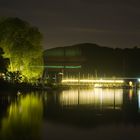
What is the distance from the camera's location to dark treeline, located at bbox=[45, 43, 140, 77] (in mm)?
82188

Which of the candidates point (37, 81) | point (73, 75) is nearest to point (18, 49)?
point (37, 81)

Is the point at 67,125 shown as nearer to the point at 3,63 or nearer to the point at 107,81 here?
the point at 3,63

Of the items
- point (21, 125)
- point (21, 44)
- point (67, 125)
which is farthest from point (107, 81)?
point (21, 125)

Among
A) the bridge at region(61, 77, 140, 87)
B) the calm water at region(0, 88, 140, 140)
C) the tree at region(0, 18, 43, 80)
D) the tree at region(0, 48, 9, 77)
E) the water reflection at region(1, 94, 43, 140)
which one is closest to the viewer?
the water reflection at region(1, 94, 43, 140)

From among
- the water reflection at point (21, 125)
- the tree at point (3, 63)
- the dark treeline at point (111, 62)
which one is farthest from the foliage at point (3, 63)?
the dark treeline at point (111, 62)

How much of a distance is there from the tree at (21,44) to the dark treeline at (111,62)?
39.8 m

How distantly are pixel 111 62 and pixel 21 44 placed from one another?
49.5 metres

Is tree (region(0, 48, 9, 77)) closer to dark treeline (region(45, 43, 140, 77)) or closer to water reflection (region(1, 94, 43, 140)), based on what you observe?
water reflection (region(1, 94, 43, 140))

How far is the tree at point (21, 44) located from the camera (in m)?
39.3

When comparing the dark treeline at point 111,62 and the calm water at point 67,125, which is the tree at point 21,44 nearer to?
the calm water at point 67,125

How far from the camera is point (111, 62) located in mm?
87062

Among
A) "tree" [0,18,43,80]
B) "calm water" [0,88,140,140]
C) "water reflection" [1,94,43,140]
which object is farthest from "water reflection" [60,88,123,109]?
"tree" [0,18,43,80]

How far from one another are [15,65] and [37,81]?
7.20m

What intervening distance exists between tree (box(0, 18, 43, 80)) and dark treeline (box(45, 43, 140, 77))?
39.8 meters
